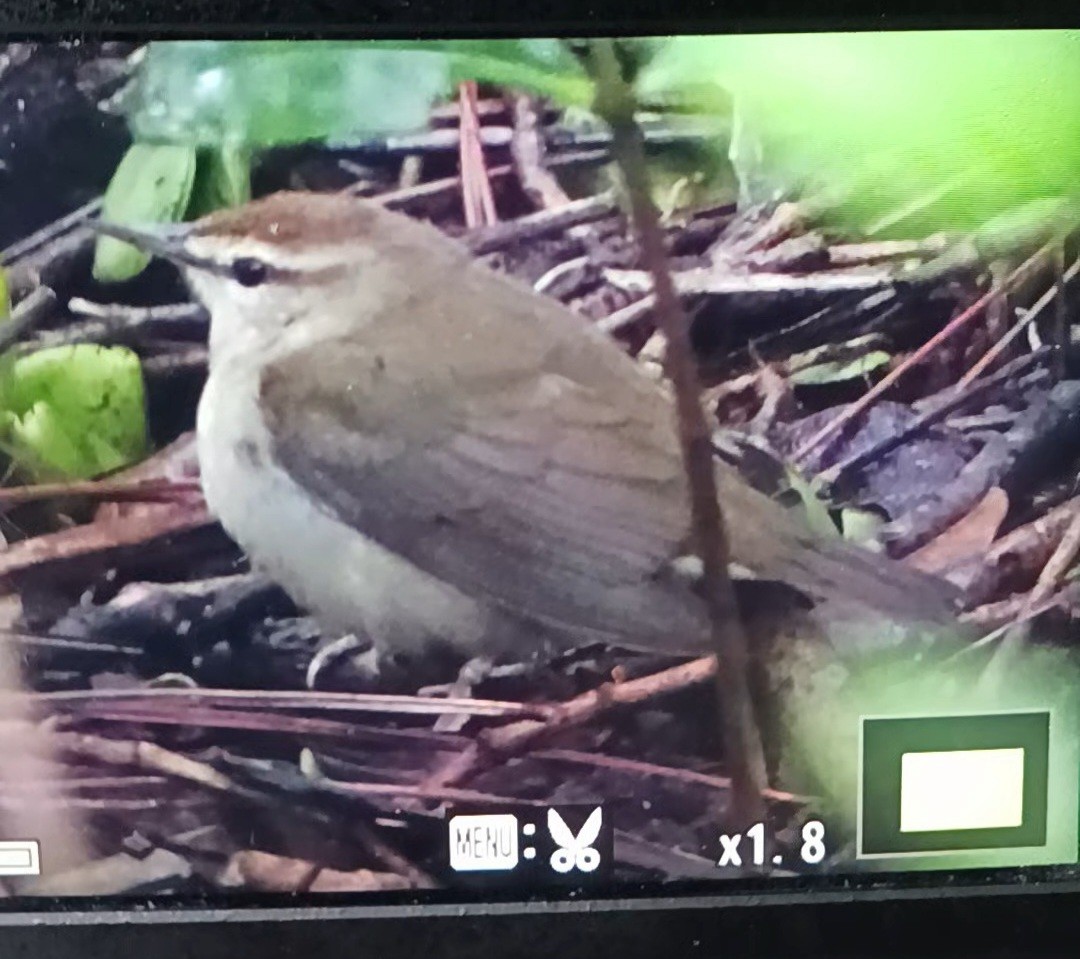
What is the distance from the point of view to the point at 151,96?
0.53 m

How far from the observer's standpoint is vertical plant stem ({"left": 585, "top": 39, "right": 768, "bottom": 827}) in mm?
539

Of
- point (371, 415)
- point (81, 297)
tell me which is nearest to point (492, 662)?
point (371, 415)

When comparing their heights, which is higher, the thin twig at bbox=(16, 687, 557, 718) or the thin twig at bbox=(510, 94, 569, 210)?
the thin twig at bbox=(510, 94, 569, 210)

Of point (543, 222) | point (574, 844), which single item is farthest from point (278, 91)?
point (574, 844)

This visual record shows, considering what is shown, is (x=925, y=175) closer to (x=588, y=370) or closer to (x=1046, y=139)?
(x=1046, y=139)

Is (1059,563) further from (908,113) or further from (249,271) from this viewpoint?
(249,271)

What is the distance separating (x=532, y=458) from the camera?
22.0 inches

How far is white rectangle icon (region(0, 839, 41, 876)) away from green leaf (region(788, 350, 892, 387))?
38 centimetres

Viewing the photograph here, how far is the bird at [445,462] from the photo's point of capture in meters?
0.56

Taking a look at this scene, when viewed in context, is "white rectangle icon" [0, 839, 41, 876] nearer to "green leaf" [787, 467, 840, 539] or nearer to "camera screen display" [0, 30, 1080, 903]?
"camera screen display" [0, 30, 1080, 903]

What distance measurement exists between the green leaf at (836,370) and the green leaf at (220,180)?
237mm

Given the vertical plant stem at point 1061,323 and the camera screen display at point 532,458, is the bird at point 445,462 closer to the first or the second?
the camera screen display at point 532,458

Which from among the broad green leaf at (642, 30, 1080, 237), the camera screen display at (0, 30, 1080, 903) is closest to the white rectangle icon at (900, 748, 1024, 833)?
the camera screen display at (0, 30, 1080, 903)

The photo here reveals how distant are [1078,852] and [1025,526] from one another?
15cm
